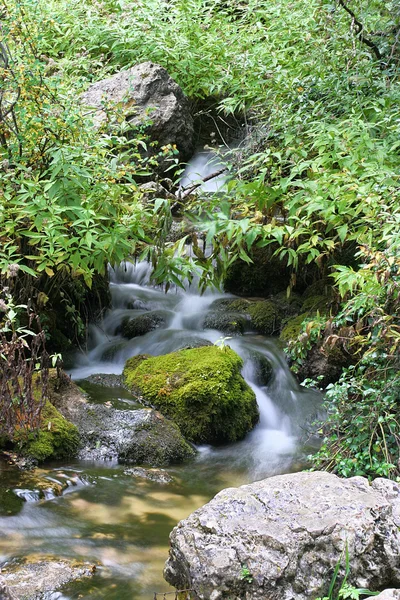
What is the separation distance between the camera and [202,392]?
4.94 meters

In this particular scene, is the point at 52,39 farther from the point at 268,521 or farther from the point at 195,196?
the point at 268,521

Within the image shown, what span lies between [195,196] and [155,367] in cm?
176

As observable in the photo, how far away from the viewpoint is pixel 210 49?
913cm

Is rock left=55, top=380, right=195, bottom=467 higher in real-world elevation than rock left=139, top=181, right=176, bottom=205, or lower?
lower

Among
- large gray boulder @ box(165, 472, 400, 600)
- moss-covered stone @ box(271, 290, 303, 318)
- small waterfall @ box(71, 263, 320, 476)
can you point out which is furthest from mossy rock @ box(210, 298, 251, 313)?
large gray boulder @ box(165, 472, 400, 600)

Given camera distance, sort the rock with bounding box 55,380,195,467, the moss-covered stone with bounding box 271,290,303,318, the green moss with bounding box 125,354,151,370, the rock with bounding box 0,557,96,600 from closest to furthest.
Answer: the rock with bounding box 0,557,96,600
the rock with bounding box 55,380,195,467
the green moss with bounding box 125,354,151,370
the moss-covered stone with bounding box 271,290,303,318

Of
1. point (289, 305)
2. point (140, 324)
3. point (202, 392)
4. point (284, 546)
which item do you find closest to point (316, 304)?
point (289, 305)

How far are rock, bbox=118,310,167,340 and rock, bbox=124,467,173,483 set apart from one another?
2.56m

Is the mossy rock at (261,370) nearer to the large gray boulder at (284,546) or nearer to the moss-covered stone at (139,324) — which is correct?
the moss-covered stone at (139,324)

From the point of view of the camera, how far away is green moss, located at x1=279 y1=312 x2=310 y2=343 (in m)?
6.28

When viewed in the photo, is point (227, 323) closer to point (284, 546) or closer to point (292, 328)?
point (292, 328)

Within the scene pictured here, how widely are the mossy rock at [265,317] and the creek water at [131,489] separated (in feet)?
0.50

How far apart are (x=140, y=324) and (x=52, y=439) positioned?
8.53 feet

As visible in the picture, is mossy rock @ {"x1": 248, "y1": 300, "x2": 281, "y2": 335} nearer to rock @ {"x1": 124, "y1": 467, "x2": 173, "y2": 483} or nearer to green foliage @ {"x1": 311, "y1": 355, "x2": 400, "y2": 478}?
rock @ {"x1": 124, "y1": 467, "x2": 173, "y2": 483}
